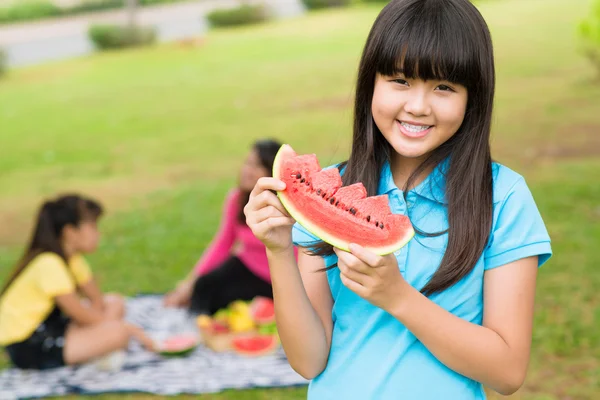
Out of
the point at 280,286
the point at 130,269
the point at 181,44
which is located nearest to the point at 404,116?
the point at 280,286

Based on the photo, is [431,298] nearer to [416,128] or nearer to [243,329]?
[416,128]

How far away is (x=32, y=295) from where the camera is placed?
5.26 meters

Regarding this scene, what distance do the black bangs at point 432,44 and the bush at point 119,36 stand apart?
2245 cm

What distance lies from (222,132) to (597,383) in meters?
9.52

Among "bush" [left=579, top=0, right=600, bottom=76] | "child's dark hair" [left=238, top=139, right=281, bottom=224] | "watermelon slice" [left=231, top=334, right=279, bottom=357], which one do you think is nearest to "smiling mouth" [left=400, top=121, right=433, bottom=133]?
Result: "watermelon slice" [left=231, top=334, right=279, bottom=357]

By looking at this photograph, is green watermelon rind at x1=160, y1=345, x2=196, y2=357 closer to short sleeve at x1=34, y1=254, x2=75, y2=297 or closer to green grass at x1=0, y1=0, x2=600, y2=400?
green grass at x1=0, y1=0, x2=600, y2=400

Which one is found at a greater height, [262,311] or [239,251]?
[239,251]

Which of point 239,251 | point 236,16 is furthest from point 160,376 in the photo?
point 236,16

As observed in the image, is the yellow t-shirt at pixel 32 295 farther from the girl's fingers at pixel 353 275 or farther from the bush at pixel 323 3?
the bush at pixel 323 3

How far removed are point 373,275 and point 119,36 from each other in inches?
900

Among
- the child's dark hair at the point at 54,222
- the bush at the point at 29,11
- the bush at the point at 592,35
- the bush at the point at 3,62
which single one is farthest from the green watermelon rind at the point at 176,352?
the bush at the point at 29,11

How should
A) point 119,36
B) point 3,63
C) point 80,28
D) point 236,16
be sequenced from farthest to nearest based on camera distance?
point 80,28 → point 236,16 → point 119,36 → point 3,63

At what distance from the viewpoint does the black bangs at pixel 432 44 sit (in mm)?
1917

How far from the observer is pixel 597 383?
4.68 meters
